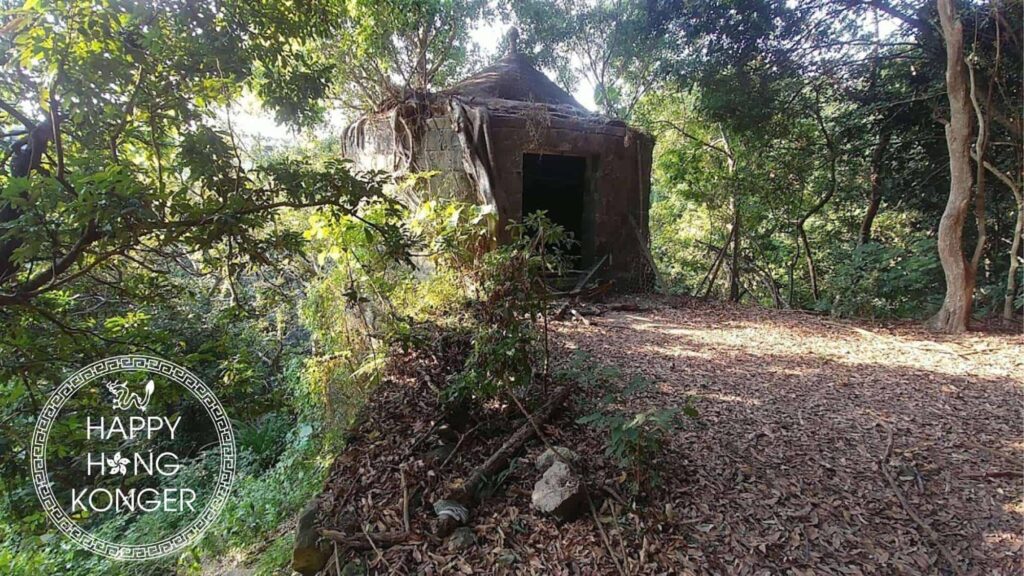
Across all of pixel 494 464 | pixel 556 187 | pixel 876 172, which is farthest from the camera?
pixel 556 187

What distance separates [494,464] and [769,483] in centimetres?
140

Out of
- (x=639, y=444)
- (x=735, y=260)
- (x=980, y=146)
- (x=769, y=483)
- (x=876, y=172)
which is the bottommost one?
(x=769, y=483)

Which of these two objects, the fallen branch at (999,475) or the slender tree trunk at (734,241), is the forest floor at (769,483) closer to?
the fallen branch at (999,475)

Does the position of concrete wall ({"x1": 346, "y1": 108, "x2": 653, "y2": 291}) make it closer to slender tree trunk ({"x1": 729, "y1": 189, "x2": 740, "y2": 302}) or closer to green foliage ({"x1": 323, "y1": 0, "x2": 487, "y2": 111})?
green foliage ({"x1": 323, "y1": 0, "x2": 487, "y2": 111})

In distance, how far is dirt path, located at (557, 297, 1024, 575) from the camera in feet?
6.32

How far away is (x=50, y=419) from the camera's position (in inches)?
89.1

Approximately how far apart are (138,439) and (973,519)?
4.55 meters

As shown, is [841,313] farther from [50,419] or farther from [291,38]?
[50,419]

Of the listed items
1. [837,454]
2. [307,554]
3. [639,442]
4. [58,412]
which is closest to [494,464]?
[639,442]

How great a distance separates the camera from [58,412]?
230cm

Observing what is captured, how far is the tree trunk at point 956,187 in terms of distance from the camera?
4766 mm

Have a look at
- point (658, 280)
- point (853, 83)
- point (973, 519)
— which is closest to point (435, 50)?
point (658, 280)

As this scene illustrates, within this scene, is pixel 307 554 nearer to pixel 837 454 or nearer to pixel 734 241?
pixel 837 454

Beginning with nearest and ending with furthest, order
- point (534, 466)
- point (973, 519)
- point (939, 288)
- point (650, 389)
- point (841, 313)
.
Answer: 1. point (973, 519)
2. point (534, 466)
3. point (650, 389)
4. point (841, 313)
5. point (939, 288)
